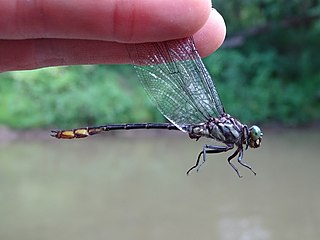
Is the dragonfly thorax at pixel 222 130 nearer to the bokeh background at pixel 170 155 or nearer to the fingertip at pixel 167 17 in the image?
the fingertip at pixel 167 17

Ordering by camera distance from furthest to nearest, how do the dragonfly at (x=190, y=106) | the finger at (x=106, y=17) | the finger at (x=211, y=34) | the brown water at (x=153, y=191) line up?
1. the brown water at (x=153, y=191)
2. the dragonfly at (x=190, y=106)
3. the finger at (x=211, y=34)
4. the finger at (x=106, y=17)

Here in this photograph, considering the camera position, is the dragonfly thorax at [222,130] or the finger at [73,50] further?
the dragonfly thorax at [222,130]

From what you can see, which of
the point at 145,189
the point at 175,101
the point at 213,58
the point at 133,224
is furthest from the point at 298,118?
the point at 175,101

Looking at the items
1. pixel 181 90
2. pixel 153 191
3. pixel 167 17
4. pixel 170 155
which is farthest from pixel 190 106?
pixel 170 155

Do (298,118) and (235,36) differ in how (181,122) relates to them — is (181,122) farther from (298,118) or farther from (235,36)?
(235,36)

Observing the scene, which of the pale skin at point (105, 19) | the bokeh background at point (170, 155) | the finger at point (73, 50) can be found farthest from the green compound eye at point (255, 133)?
the bokeh background at point (170, 155)

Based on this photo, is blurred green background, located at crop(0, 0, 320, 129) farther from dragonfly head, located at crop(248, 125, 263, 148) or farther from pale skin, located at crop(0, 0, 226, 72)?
pale skin, located at crop(0, 0, 226, 72)
